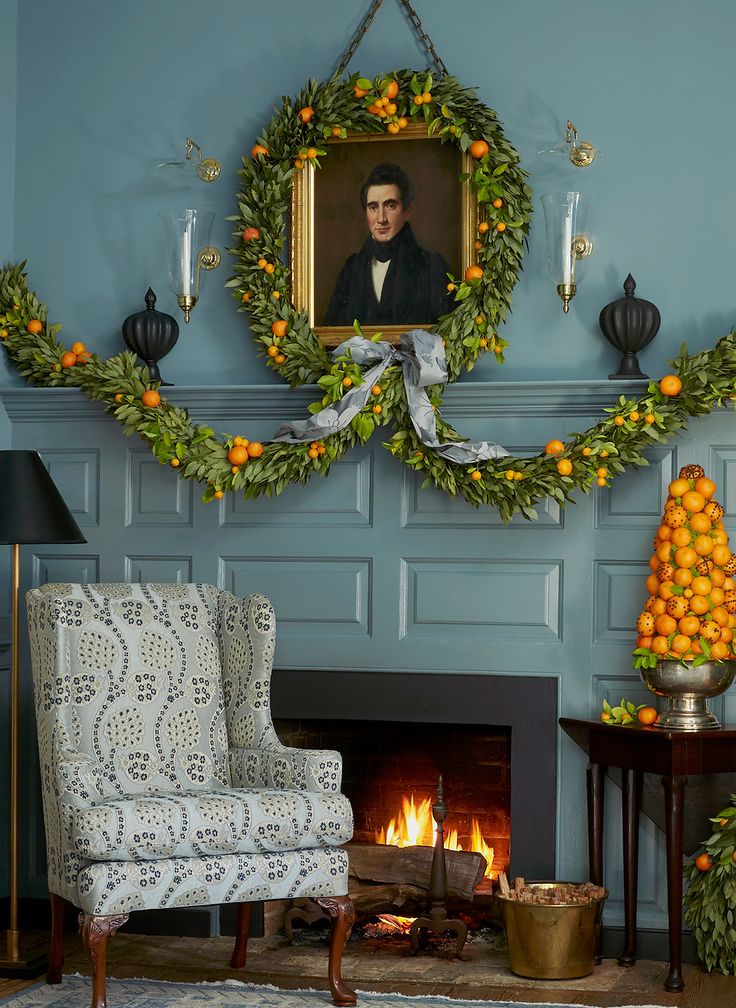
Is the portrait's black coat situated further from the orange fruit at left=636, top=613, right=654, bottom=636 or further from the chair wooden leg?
the chair wooden leg

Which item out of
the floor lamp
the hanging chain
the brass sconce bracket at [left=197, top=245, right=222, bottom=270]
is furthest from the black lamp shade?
the hanging chain

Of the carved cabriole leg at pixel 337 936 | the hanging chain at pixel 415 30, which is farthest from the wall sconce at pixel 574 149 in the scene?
the carved cabriole leg at pixel 337 936

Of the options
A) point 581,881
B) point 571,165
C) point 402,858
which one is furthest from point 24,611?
point 571,165

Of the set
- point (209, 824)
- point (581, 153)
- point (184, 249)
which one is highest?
point (581, 153)

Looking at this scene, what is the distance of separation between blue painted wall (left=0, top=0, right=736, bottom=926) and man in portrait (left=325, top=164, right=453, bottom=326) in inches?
10.5

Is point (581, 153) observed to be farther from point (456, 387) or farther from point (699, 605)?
point (699, 605)

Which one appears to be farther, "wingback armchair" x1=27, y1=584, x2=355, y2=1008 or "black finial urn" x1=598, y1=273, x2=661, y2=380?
"black finial urn" x1=598, y1=273, x2=661, y2=380

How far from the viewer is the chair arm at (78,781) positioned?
10.0 feet

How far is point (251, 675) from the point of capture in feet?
11.5

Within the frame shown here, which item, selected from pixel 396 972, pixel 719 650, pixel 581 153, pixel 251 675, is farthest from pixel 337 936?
pixel 581 153

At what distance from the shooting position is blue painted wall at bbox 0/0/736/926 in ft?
12.2

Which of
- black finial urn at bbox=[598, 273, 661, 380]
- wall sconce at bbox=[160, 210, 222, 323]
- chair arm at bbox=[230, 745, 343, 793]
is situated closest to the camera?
chair arm at bbox=[230, 745, 343, 793]

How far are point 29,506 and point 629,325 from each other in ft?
5.89

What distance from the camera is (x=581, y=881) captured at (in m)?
3.70
